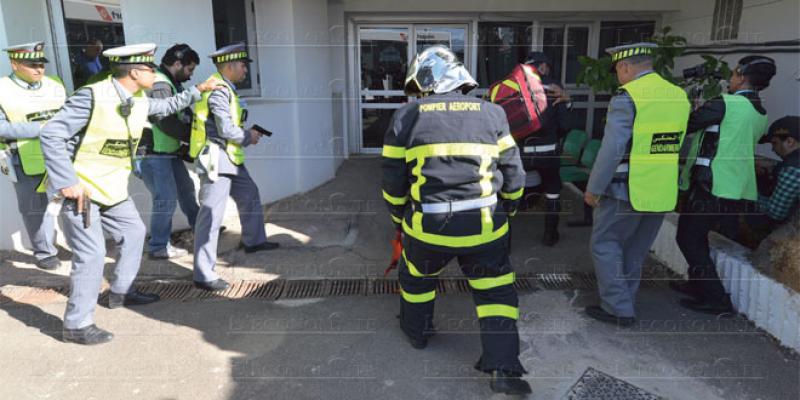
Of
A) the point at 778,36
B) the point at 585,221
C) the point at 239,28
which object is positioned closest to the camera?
the point at 778,36

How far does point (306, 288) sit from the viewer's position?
4496 mm

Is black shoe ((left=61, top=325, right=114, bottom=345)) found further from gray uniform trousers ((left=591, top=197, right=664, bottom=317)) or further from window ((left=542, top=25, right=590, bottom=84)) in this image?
window ((left=542, top=25, right=590, bottom=84))

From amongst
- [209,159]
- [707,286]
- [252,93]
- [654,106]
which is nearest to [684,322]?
[707,286]

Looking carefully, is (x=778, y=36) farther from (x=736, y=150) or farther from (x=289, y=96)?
(x=289, y=96)

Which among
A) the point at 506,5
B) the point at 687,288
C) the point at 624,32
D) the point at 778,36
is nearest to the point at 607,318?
the point at 687,288

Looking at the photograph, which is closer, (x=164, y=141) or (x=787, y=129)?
(x=787, y=129)

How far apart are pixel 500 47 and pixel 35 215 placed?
7.03m

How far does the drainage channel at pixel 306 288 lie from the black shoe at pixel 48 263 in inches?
14.7

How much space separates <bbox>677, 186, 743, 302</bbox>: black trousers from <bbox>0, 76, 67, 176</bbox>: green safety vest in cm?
524

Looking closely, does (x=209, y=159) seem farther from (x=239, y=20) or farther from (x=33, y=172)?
(x=239, y=20)

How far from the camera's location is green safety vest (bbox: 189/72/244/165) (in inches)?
166

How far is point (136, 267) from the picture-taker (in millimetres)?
3990

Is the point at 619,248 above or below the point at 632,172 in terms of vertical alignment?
below

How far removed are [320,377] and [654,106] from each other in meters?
2.79
